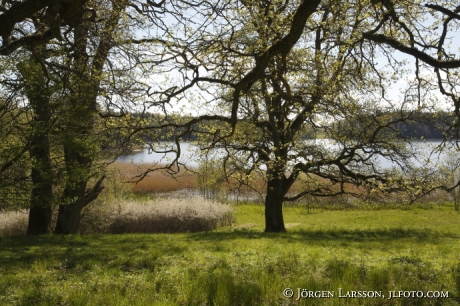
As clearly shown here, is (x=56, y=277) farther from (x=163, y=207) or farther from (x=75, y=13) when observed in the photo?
(x=163, y=207)

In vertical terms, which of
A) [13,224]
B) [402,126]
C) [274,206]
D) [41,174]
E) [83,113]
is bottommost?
[13,224]

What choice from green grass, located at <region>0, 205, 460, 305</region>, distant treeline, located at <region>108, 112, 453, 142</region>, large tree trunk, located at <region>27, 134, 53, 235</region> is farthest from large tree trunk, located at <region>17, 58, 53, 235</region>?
green grass, located at <region>0, 205, 460, 305</region>

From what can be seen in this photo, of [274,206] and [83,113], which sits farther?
[274,206]

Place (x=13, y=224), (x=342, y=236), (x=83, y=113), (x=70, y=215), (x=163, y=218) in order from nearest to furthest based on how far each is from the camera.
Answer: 1. (x=83, y=113)
2. (x=342, y=236)
3. (x=70, y=215)
4. (x=13, y=224)
5. (x=163, y=218)

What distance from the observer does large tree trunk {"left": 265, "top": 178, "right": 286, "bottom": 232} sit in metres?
16.5

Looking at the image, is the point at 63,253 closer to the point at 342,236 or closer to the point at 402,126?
the point at 342,236

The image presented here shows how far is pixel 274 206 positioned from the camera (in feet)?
54.9

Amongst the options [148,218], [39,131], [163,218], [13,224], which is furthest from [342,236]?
[13,224]

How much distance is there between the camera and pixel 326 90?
12.3 metres

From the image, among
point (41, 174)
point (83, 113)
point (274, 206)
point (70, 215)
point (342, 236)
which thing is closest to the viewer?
point (41, 174)

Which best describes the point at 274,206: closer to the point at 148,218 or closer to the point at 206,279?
the point at 148,218

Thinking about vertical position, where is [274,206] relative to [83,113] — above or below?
below

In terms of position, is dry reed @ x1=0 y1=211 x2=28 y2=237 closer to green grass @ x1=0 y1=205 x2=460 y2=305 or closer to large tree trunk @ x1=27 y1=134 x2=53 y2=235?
large tree trunk @ x1=27 y1=134 x2=53 y2=235

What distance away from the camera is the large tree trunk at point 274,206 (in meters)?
16.5
